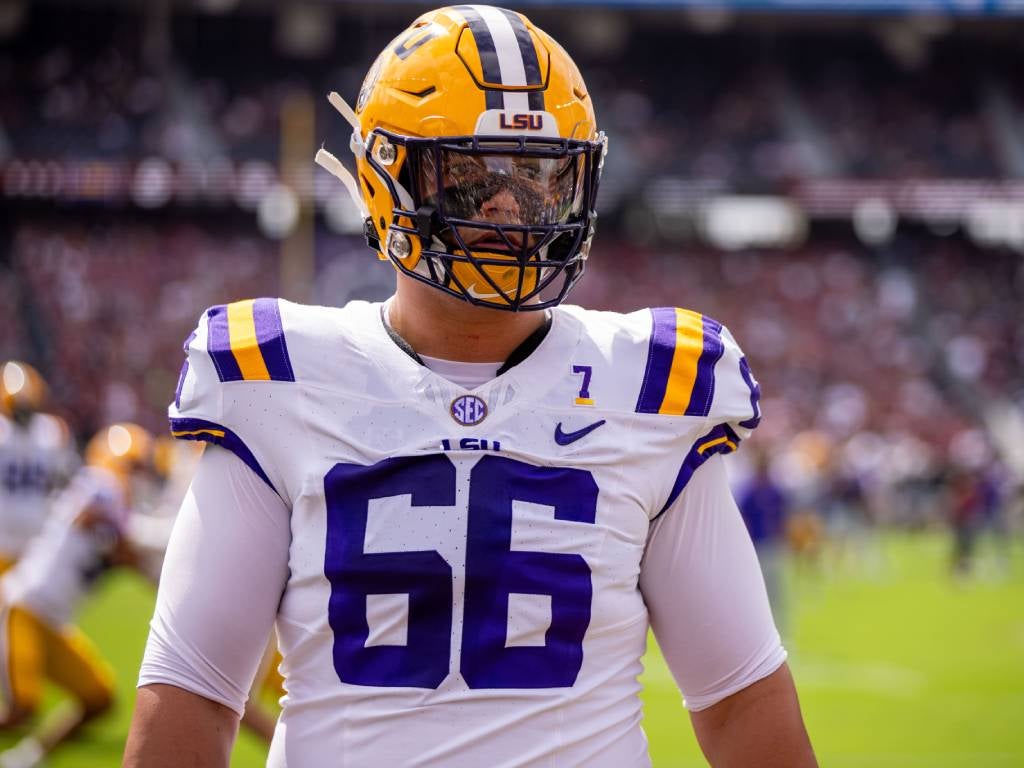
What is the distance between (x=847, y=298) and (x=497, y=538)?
22689mm

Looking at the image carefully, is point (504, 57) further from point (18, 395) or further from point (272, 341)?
point (18, 395)

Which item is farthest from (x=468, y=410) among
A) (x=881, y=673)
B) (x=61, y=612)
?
(x=881, y=673)

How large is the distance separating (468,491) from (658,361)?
33 cm

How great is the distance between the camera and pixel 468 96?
171 cm

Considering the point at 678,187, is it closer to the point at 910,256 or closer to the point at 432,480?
the point at 910,256

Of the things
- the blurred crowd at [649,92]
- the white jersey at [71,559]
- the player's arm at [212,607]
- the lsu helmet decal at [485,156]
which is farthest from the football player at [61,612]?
the blurred crowd at [649,92]

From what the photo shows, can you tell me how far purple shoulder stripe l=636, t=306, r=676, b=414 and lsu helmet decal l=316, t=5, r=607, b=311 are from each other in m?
0.14

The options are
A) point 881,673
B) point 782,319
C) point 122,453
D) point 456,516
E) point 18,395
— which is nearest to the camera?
point 456,516

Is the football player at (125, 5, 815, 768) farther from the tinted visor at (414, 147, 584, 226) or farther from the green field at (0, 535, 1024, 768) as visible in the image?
the green field at (0, 535, 1024, 768)

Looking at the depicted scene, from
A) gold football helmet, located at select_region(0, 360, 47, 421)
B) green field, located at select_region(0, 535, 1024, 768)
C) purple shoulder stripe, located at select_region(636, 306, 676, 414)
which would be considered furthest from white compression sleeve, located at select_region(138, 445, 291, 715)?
gold football helmet, located at select_region(0, 360, 47, 421)

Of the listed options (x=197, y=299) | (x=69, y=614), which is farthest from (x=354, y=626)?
(x=197, y=299)

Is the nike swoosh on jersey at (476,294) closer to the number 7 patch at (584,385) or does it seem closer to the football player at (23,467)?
the number 7 patch at (584,385)

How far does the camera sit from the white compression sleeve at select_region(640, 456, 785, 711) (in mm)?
1777

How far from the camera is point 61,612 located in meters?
6.05
